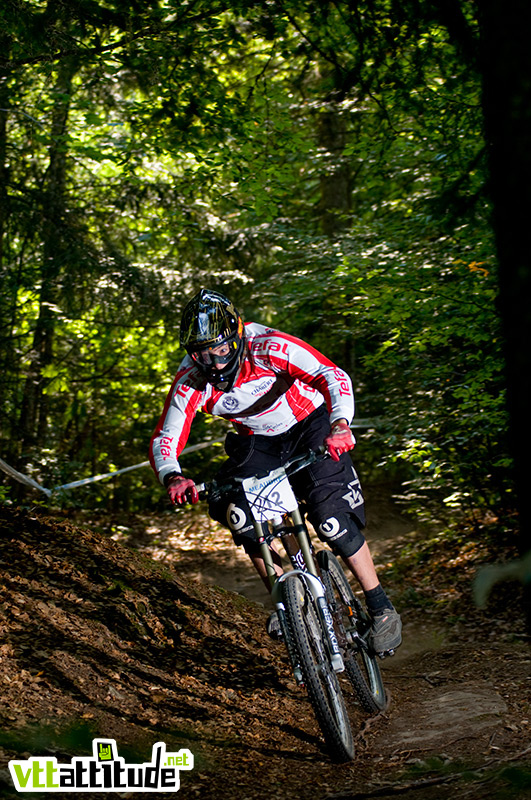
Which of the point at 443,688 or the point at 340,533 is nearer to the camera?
the point at 340,533

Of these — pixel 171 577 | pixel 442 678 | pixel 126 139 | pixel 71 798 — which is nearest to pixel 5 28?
pixel 126 139

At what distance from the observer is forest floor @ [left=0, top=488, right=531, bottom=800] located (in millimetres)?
3064

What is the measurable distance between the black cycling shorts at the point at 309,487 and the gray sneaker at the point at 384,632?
0.46m

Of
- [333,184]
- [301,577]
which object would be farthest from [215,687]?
[333,184]

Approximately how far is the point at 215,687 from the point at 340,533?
1.38m

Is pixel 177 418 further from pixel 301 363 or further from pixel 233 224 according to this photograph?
pixel 233 224

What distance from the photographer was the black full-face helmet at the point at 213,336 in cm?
363

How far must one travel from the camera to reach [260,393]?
4.02 m

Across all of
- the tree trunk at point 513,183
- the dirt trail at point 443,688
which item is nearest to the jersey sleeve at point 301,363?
the dirt trail at point 443,688

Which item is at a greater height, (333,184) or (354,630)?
(333,184)

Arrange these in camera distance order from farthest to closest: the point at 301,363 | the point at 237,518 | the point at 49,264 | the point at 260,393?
the point at 49,264, the point at 260,393, the point at 301,363, the point at 237,518

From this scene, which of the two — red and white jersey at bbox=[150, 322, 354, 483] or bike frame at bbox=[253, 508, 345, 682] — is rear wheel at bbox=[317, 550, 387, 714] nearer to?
bike frame at bbox=[253, 508, 345, 682]

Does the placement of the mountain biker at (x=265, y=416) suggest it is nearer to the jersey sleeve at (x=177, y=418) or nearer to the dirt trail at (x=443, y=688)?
the jersey sleeve at (x=177, y=418)

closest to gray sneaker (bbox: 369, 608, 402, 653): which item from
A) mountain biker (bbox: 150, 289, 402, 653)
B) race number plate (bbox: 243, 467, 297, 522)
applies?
mountain biker (bbox: 150, 289, 402, 653)
